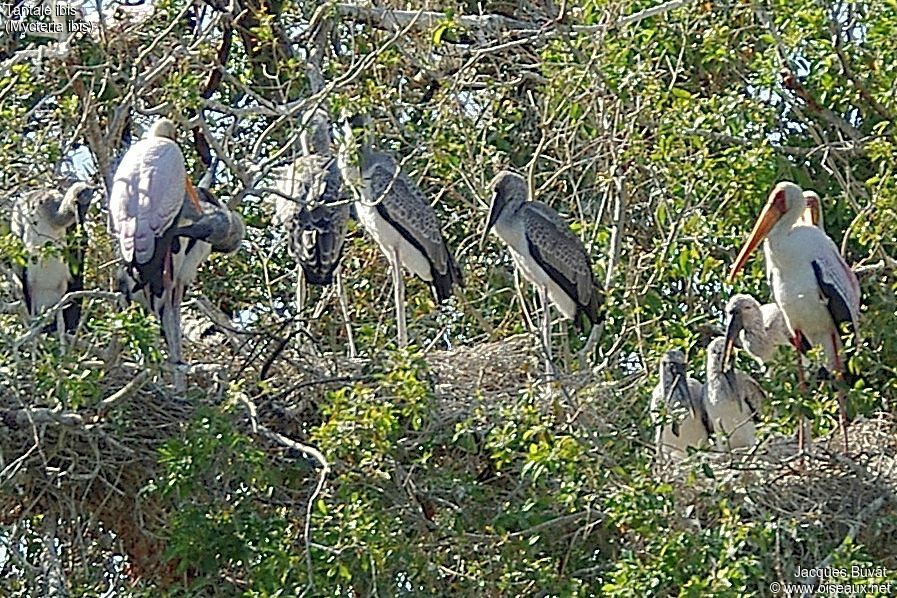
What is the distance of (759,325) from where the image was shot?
31.9ft

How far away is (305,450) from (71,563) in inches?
50.0

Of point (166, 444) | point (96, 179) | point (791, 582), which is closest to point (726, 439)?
point (791, 582)

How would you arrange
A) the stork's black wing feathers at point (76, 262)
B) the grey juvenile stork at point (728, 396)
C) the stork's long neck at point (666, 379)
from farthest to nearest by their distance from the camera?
1. the grey juvenile stork at point (728, 396)
2. the stork's long neck at point (666, 379)
3. the stork's black wing feathers at point (76, 262)

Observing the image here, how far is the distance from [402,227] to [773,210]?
6.51ft

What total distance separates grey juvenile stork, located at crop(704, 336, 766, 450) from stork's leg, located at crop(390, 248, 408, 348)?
141 cm

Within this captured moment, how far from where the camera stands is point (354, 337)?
10.6 metres

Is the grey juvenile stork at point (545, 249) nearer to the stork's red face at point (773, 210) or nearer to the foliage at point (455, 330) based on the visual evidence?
the foliage at point (455, 330)

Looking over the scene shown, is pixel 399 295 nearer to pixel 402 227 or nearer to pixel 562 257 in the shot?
pixel 402 227

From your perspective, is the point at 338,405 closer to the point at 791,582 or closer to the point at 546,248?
the point at 791,582

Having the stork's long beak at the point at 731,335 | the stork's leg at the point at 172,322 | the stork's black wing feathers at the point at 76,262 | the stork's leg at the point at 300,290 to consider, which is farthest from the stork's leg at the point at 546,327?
the stork's black wing feathers at the point at 76,262

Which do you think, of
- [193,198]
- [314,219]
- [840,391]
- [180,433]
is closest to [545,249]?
[314,219]

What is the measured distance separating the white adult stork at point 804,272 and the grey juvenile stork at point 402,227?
5.14ft

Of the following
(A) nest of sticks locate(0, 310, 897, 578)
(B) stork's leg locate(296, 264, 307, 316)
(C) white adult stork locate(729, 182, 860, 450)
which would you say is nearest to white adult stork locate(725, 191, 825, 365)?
(C) white adult stork locate(729, 182, 860, 450)

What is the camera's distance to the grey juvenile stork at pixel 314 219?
10023 mm
